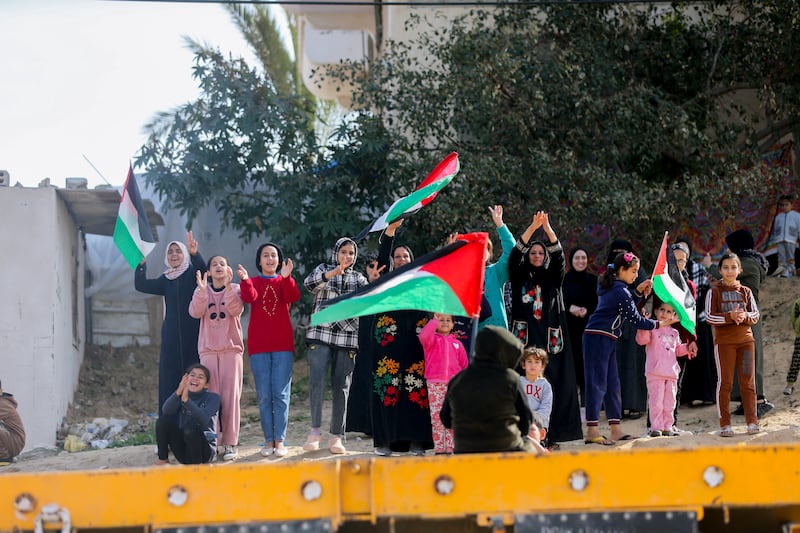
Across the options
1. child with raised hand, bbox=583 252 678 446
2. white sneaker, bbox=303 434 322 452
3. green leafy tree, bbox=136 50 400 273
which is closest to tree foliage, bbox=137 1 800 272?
green leafy tree, bbox=136 50 400 273

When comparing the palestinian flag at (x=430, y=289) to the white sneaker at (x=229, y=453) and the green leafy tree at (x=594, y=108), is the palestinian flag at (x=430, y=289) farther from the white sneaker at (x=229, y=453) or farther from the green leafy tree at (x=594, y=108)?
the green leafy tree at (x=594, y=108)

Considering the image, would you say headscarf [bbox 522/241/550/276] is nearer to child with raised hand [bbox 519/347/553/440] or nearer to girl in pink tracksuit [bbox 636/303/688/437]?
child with raised hand [bbox 519/347/553/440]

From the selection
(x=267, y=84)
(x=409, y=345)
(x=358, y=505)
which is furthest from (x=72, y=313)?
(x=358, y=505)

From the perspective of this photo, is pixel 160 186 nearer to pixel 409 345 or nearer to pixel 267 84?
pixel 267 84

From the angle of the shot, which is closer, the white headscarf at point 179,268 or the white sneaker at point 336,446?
the white sneaker at point 336,446

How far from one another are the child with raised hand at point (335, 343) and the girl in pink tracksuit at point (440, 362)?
A: 0.83 metres

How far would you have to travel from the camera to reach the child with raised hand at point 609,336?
934 centimetres

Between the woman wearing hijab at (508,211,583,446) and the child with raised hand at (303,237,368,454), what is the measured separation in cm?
125

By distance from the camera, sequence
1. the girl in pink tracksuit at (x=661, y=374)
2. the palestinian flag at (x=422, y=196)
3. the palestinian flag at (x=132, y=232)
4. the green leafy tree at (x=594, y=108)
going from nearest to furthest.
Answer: the palestinian flag at (x=422, y=196), the girl in pink tracksuit at (x=661, y=374), the palestinian flag at (x=132, y=232), the green leafy tree at (x=594, y=108)

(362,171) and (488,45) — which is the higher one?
(488,45)

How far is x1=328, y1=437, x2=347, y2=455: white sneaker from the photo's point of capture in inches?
353

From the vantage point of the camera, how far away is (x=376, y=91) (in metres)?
13.9

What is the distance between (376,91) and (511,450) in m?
8.70

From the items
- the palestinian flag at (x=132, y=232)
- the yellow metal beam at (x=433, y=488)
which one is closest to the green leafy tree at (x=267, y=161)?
the palestinian flag at (x=132, y=232)
